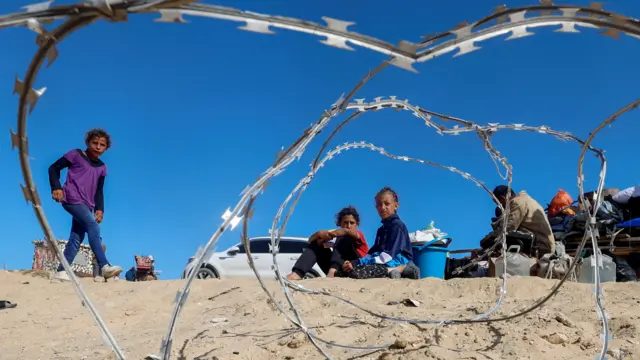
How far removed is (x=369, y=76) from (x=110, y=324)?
3.41 meters

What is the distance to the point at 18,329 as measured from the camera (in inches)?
176

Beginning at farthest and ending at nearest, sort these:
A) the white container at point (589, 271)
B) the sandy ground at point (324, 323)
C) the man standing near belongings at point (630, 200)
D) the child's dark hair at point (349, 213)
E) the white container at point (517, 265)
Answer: the man standing near belongings at point (630, 200)
the child's dark hair at point (349, 213)
the white container at point (589, 271)
the white container at point (517, 265)
the sandy ground at point (324, 323)

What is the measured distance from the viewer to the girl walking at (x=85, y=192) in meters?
5.78

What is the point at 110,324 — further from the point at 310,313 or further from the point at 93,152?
the point at 93,152

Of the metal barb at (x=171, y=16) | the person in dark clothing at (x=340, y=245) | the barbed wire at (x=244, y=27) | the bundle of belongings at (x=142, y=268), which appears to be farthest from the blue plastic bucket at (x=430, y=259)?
the bundle of belongings at (x=142, y=268)

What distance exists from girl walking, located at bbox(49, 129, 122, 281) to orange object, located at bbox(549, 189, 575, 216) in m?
6.59

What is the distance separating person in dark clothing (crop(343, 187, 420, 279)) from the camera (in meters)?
5.62

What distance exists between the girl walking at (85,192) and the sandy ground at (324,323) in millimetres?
422

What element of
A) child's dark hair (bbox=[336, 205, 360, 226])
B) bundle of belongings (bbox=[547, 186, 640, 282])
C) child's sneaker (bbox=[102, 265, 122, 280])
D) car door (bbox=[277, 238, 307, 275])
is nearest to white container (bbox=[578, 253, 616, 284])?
bundle of belongings (bbox=[547, 186, 640, 282])

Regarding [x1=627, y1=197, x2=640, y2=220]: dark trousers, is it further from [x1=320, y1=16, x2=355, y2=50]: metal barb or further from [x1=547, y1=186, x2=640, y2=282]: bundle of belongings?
[x1=320, y1=16, x2=355, y2=50]: metal barb

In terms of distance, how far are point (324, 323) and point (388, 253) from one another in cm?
216

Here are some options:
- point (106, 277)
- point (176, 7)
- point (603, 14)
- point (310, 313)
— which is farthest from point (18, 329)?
point (603, 14)

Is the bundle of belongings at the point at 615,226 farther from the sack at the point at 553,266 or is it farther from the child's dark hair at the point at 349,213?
the child's dark hair at the point at 349,213

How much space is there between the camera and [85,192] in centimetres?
591
